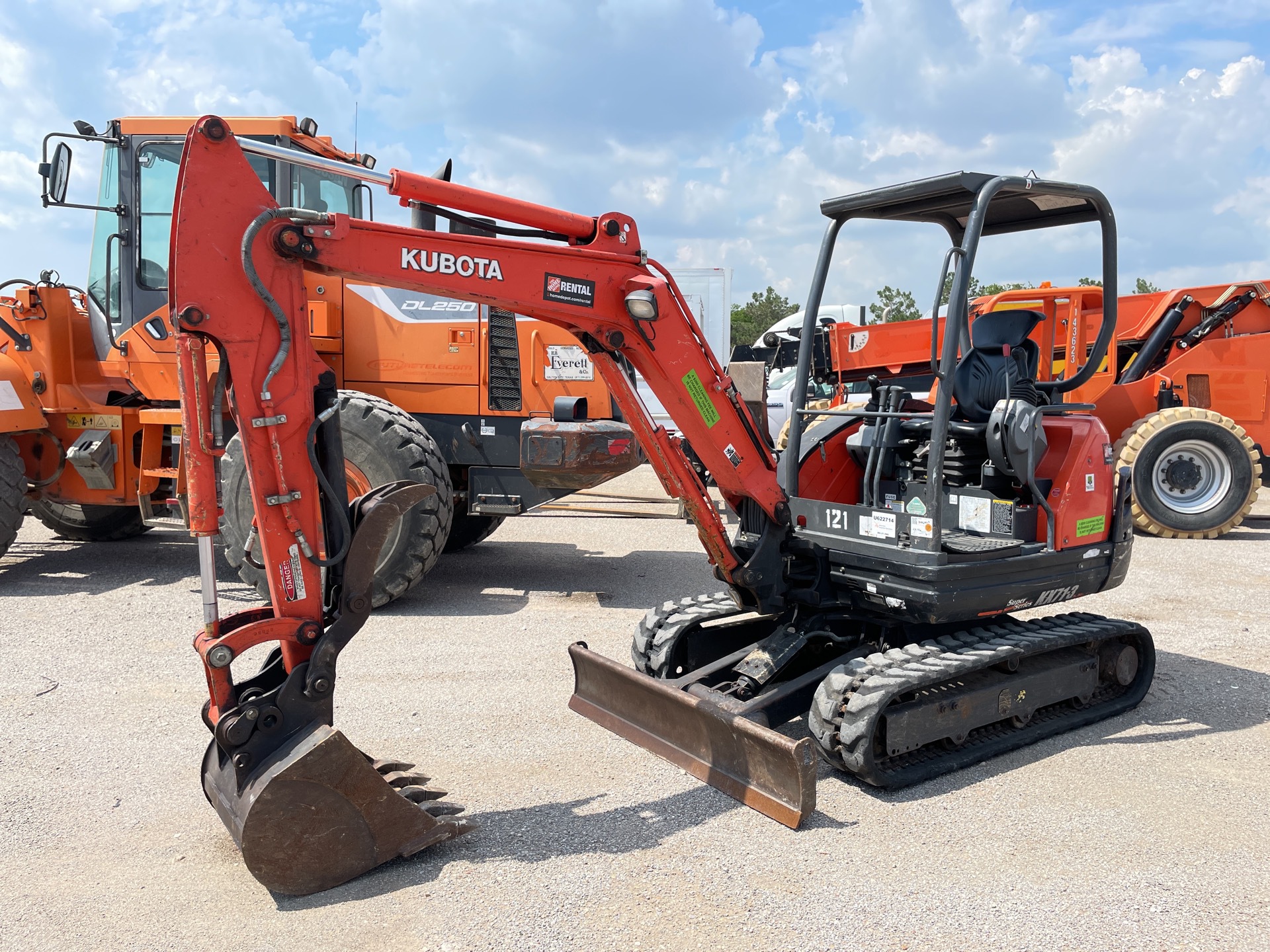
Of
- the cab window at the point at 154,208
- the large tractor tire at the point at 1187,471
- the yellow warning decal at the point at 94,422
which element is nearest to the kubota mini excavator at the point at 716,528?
the cab window at the point at 154,208

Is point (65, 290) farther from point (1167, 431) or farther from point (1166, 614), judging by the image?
point (1167, 431)

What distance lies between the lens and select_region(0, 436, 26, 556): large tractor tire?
8.08 metres

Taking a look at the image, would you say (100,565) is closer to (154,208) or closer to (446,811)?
(154,208)

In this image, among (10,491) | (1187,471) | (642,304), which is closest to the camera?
(642,304)

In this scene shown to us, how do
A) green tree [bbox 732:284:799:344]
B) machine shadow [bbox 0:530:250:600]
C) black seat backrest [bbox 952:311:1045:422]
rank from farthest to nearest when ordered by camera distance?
green tree [bbox 732:284:799:344], machine shadow [bbox 0:530:250:600], black seat backrest [bbox 952:311:1045:422]

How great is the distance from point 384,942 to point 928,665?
2.55 meters

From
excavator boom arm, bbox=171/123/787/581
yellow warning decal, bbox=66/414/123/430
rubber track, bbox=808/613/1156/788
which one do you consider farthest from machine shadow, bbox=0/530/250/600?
rubber track, bbox=808/613/1156/788

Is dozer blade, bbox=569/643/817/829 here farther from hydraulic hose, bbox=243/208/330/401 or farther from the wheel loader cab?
the wheel loader cab

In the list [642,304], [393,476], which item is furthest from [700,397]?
[393,476]

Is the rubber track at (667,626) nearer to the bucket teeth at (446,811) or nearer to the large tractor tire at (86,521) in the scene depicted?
the bucket teeth at (446,811)

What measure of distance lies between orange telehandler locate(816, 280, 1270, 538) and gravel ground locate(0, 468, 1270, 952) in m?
4.93

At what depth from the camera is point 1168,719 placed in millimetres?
5289

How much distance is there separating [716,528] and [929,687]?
4.02ft

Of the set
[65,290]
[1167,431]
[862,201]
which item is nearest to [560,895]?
[862,201]
